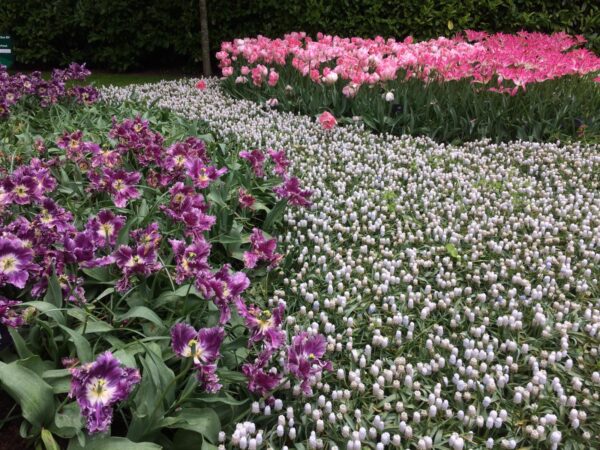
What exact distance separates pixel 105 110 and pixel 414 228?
11.7 ft

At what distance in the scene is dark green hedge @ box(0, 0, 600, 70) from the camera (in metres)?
9.15

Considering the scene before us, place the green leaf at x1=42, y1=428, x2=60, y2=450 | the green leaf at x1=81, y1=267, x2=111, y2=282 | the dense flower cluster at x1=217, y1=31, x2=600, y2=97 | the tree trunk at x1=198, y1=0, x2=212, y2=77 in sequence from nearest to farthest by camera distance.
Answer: the green leaf at x1=42, y1=428, x2=60, y2=450
the green leaf at x1=81, y1=267, x2=111, y2=282
the dense flower cluster at x1=217, y1=31, x2=600, y2=97
the tree trunk at x1=198, y1=0, x2=212, y2=77

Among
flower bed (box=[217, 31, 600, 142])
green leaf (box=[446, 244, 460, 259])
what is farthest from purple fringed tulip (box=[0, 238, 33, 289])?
flower bed (box=[217, 31, 600, 142])

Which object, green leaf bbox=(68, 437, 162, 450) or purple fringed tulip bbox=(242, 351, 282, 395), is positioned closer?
green leaf bbox=(68, 437, 162, 450)

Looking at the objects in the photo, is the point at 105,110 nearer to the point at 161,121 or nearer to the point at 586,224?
the point at 161,121

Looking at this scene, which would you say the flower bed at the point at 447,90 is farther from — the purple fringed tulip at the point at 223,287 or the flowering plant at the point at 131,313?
the purple fringed tulip at the point at 223,287

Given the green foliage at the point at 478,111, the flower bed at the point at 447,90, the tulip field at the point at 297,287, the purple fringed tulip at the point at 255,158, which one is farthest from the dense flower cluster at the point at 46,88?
the purple fringed tulip at the point at 255,158

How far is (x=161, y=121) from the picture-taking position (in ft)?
16.8

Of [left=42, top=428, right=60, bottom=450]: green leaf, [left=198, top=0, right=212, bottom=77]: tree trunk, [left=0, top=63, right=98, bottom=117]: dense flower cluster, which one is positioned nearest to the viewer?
[left=42, top=428, right=60, bottom=450]: green leaf

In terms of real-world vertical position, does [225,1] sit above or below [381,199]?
above

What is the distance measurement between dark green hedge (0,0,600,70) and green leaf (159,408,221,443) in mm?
8274

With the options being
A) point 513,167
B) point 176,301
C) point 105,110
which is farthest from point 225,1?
point 176,301

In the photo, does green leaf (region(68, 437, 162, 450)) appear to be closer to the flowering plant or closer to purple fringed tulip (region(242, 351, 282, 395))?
the flowering plant

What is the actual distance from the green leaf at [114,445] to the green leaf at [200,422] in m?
0.11
